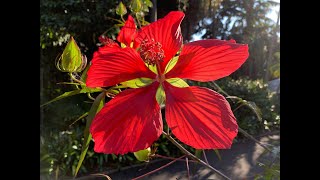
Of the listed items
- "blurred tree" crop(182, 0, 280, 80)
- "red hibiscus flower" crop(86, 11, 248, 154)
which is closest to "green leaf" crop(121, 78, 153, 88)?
"red hibiscus flower" crop(86, 11, 248, 154)

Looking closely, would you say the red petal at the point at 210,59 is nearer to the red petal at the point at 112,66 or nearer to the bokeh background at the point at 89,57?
the red petal at the point at 112,66

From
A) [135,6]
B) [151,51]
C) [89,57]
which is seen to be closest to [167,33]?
[151,51]

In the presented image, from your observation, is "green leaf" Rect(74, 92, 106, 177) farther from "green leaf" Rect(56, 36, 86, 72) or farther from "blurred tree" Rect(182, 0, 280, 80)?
"blurred tree" Rect(182, 0, 280, 80)

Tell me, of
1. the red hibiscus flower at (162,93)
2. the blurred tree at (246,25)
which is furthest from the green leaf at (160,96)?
the blurred tree at (246,25)

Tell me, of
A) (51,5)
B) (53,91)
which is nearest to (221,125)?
(53,91)

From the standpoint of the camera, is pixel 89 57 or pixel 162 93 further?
pixel 89 57

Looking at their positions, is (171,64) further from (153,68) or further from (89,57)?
(89,57)
